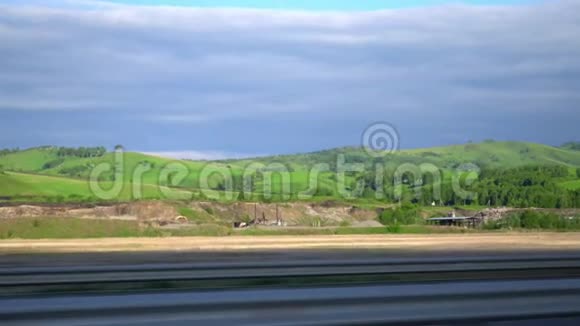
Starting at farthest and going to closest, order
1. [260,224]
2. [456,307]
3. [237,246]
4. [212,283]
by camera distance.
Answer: [260,224] → [237,246] → [212,283] → [456,307]

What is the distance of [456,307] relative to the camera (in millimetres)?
6793

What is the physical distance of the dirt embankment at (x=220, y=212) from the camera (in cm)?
3812

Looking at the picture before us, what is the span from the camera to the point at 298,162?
5575 cm

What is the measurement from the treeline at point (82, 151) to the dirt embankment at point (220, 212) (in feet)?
59.1

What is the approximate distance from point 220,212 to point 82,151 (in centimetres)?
2628

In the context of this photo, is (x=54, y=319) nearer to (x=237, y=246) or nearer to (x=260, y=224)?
(x=237, y=246)

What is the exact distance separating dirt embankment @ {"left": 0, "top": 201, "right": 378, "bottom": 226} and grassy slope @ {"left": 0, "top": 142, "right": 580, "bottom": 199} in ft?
7.27

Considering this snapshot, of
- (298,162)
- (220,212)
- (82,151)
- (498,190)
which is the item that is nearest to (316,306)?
(498,190)

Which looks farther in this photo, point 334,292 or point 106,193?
point 106,193

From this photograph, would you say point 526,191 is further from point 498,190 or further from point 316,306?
point 316,306

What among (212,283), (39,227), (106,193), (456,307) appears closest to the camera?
(456,307)

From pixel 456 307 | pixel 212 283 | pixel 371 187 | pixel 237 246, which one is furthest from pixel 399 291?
pixel 371 187

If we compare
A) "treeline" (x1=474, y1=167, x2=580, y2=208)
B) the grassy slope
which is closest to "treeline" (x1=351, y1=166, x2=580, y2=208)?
"treeline" (x1=474, y1=167, x2=580, y2=208)

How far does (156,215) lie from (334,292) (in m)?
33.1
